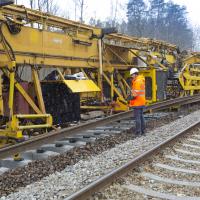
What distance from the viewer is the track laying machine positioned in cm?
866

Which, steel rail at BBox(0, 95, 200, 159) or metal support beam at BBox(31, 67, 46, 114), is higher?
metal support beam at BBox(31, 67, 46, 114)

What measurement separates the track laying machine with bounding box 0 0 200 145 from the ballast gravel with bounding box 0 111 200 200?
1.82 meters

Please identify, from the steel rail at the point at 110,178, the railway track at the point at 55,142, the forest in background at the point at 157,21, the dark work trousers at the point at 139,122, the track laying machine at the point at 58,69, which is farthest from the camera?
the forest in background at the point at 157,21

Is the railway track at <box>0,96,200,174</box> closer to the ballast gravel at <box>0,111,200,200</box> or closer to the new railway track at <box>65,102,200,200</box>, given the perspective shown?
the ballast gravel at <box>0,111,200,200</box>

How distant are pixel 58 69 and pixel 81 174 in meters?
4.68

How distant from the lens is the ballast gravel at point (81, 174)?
5341 mm

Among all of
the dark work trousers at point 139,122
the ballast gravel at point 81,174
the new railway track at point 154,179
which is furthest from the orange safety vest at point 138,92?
the new railway track at point 154,179

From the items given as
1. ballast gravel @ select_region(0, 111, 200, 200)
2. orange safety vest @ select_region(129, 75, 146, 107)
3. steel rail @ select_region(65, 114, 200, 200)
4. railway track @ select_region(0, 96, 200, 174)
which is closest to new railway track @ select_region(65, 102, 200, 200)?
steel rail @ select_region(65, 114, 200, 200)

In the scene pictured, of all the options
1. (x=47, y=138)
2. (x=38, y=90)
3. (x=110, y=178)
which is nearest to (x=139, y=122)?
(x=38, y=90)

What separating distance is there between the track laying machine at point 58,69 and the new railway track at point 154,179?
2685 millimetres

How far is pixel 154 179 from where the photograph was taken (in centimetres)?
605

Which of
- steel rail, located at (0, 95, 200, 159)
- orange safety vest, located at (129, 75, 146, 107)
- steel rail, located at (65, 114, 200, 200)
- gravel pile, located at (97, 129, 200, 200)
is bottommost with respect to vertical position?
gravel pile, located at (97, 129, 200, 200)

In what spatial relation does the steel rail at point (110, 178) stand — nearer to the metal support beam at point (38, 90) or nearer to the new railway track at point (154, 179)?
the new railway track at point (154, 179)

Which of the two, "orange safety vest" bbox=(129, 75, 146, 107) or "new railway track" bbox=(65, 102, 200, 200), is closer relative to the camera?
"new railway track" bbox=(65, 102, 200, 200)
